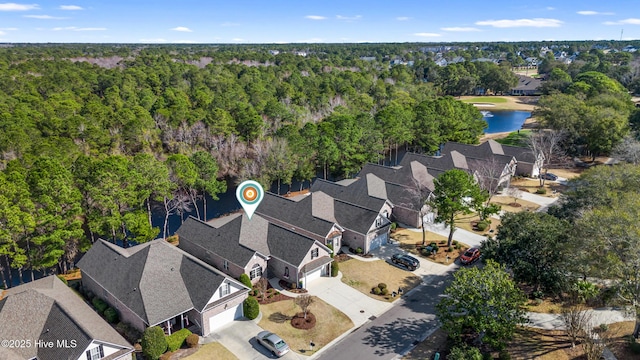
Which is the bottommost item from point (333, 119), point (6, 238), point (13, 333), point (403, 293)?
point (403, 293)

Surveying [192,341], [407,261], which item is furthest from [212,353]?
[407,261]

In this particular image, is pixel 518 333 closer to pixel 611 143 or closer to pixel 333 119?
pixel 333 119

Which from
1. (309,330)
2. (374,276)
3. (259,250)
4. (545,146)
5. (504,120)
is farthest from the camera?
(504,120)

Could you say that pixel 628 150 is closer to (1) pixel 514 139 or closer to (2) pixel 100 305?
(1) pixel 514 139

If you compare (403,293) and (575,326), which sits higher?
(575,326)

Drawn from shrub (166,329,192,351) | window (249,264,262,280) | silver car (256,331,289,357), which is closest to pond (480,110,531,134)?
window (249,264,262,280)

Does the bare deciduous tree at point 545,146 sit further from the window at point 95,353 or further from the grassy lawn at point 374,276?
the window at point 95,353

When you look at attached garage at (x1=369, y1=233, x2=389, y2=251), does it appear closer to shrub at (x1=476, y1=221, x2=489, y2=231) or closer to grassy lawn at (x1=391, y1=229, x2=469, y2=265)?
grassy lawn at (x1=391, y1=229, x2=469, y2=265)

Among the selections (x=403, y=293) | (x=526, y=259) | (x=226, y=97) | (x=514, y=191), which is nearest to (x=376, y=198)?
(x=403, y=293)
